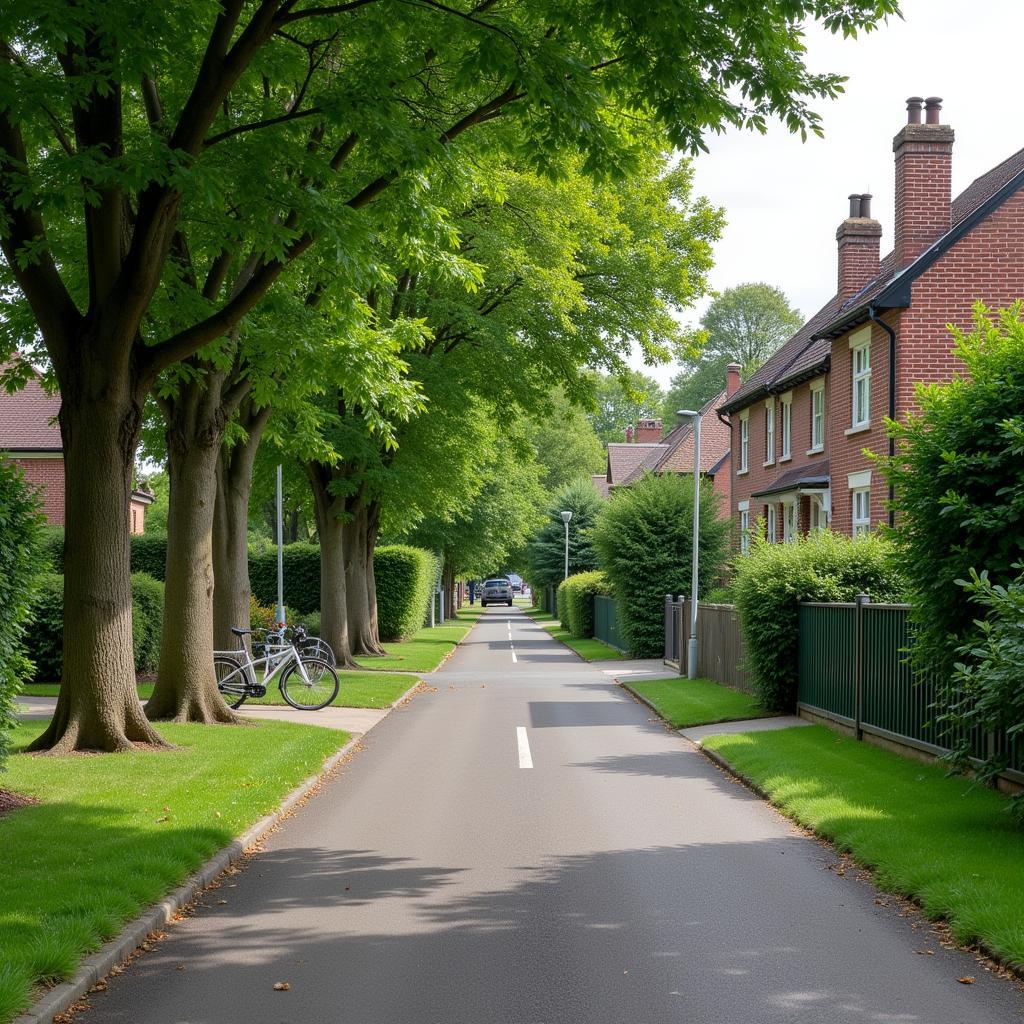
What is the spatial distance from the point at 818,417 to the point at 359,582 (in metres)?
13.0

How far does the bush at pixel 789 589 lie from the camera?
17.9m

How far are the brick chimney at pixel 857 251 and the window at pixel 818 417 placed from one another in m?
3.15

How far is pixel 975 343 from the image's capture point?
37.3 ft

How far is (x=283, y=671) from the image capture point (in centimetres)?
1952

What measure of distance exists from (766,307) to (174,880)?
87682 millimetres

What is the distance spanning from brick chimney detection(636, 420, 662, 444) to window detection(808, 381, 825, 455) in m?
62.1

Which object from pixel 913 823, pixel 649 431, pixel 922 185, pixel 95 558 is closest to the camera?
pixel 913 823

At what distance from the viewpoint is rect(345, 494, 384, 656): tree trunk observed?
3347cm

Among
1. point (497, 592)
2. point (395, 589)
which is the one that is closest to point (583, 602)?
point (395, 589)

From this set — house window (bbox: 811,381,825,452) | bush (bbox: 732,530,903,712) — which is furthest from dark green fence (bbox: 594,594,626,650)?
bush (bbox: 732,530,903,712)

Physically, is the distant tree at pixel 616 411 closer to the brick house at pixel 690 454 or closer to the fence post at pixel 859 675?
the brick house at pixel 690 454

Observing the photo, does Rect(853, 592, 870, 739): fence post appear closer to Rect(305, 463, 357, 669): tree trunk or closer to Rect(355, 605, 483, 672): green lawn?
Rect(355, 605, 483, 672): green lawn

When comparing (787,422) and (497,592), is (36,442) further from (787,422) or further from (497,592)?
(497,592)

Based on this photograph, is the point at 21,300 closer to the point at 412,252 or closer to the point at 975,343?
the point at 412,252
